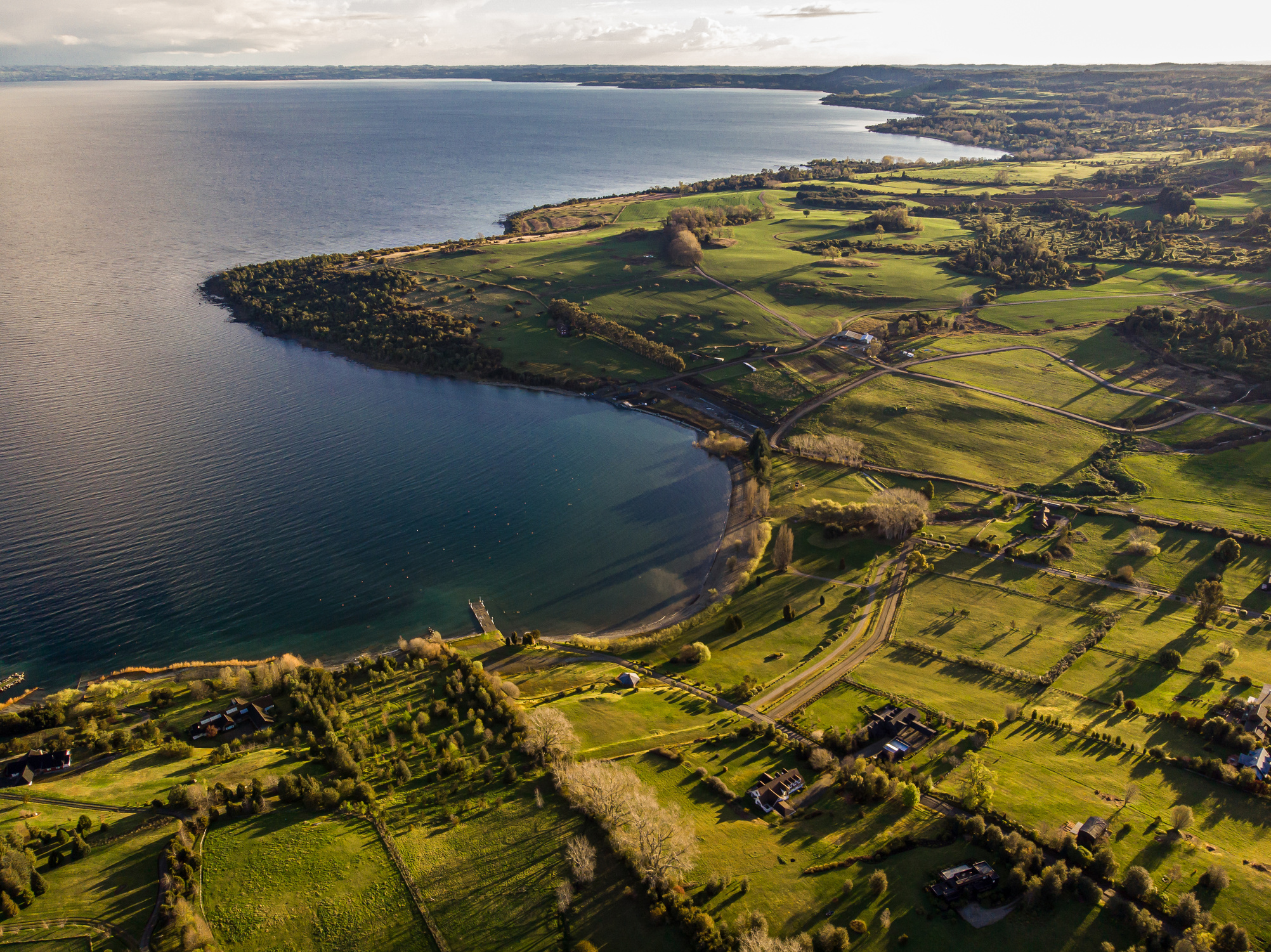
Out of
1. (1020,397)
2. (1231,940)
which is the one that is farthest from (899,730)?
(1020,397)

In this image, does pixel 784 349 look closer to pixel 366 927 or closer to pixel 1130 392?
pixel 1130 392

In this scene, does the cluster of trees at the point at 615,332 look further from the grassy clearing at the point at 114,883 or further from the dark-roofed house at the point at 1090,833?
the grassy clearing at the point at 114,883

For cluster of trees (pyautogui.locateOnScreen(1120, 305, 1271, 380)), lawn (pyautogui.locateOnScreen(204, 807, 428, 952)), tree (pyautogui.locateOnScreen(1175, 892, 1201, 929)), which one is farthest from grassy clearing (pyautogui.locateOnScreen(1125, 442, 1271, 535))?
lawn (pyautogui.locateOnScreen(204, 807, 428, 952))

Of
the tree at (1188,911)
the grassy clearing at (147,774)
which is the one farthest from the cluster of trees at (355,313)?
the tree at (1188,911)

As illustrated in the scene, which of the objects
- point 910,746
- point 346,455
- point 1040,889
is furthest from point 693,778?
point 346,455

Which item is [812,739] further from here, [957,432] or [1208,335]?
[1208,335]

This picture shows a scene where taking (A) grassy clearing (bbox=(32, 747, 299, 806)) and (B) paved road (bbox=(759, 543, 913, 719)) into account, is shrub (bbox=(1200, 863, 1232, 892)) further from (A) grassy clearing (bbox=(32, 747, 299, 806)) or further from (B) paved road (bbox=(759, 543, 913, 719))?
(A) grassy clearing (bbox=(32, 747, 299, 806))

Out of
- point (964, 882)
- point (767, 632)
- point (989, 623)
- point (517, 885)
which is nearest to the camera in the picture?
point (964, 882)
